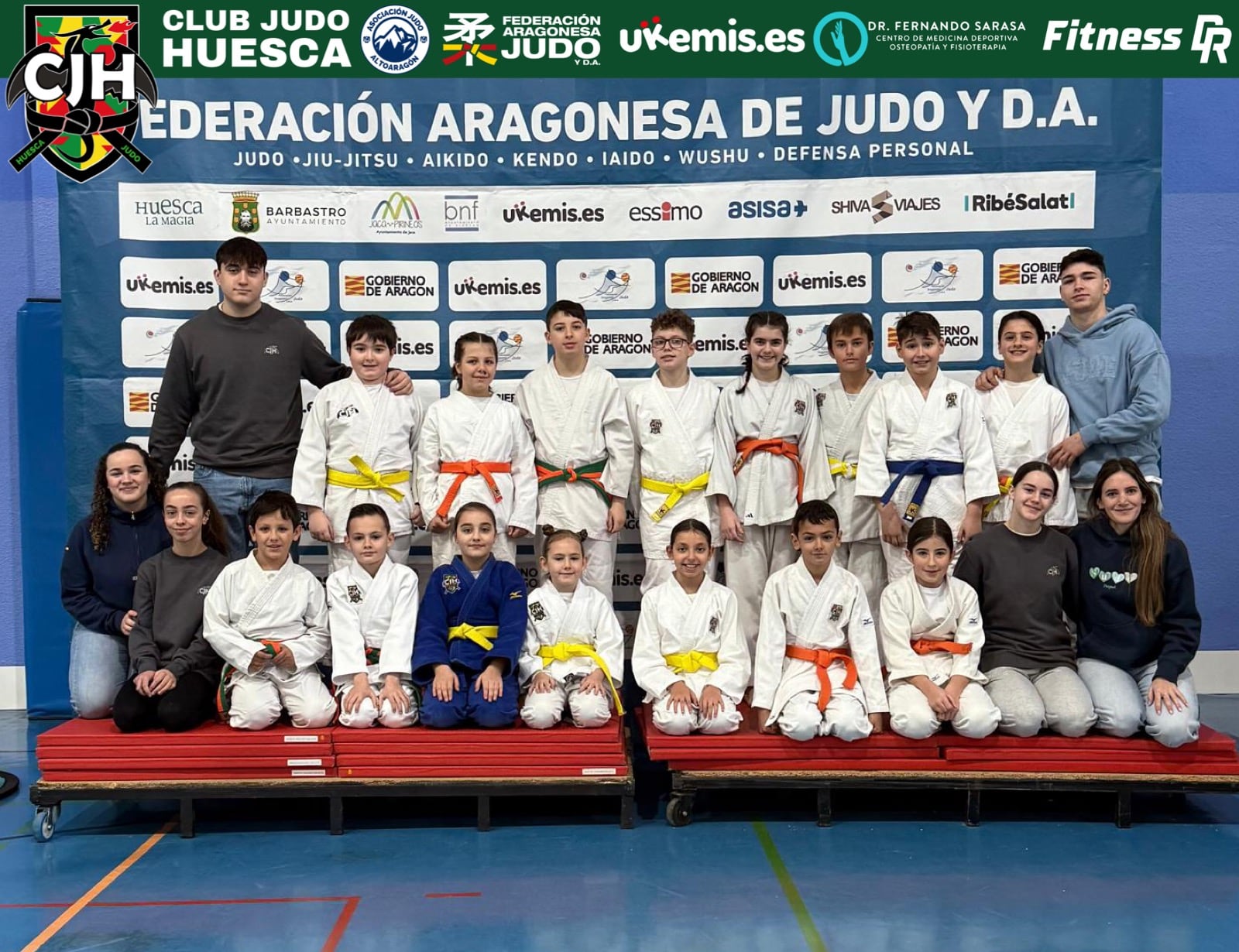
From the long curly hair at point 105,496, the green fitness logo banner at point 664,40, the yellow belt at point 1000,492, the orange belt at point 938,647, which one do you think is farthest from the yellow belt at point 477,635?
the green fitness logo banner at point 664,40

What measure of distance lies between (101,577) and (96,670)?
1.31 ft

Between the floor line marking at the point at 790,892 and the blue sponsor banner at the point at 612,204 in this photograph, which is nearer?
the floor line marking at the point at 790,892

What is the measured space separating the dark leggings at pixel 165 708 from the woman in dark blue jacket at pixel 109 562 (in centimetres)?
43

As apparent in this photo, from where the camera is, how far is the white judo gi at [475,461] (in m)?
5.22

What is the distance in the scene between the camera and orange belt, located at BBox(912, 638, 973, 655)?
15.2ft

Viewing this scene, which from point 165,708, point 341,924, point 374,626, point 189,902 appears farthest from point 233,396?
point 341,924

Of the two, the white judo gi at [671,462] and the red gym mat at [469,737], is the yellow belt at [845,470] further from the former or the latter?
the red gym mat at [469,737]

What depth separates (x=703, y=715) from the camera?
452cm

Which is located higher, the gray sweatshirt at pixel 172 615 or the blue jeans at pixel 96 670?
the gray sweatshirt at pixel 172 615

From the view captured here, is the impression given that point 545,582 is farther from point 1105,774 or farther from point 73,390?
point 73,390

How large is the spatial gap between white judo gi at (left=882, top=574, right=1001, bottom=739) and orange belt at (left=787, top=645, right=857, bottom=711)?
0.16 meters

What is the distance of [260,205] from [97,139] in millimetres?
904


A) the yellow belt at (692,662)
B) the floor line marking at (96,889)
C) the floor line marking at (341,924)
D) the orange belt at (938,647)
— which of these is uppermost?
the orange belt at (938,647)

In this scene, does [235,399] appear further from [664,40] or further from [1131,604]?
[1131,604]
